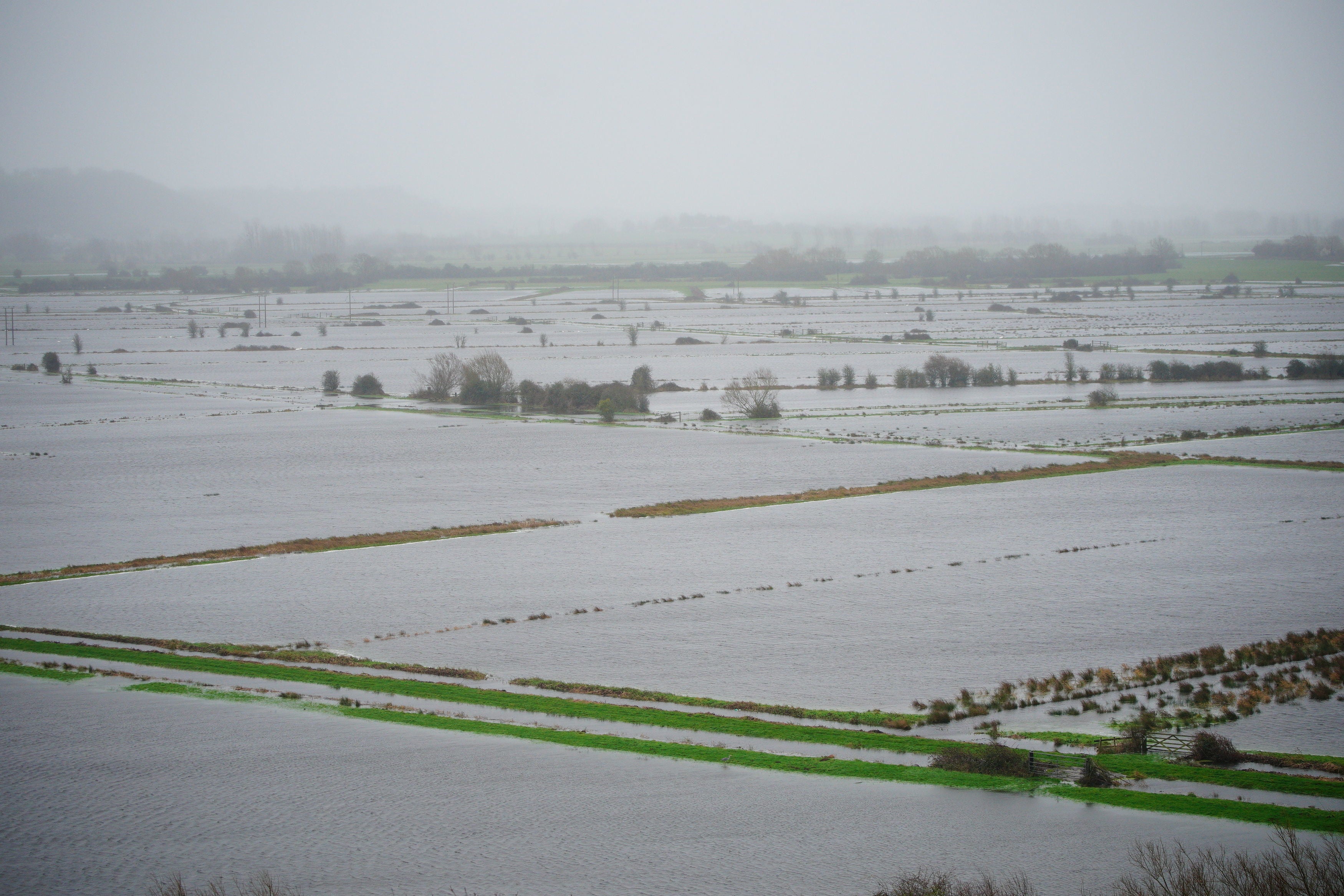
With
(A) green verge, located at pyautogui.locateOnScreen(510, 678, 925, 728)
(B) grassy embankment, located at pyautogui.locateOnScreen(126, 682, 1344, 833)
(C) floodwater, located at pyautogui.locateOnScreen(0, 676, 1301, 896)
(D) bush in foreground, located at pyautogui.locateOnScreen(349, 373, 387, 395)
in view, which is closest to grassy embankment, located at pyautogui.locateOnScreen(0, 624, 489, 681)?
(A) green verge, located at pyautogui.locateOnScreen(510, 678, 925, 728)

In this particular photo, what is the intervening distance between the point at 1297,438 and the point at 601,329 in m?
65.0

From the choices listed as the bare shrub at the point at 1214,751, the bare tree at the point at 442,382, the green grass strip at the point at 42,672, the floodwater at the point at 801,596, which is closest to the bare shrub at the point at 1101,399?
the floodwater at the point at 801,596

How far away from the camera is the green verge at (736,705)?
52.2ft

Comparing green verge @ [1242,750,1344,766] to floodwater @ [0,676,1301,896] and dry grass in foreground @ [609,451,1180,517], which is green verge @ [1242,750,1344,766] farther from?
dry grass in foreground @ [609,451,1180,517]

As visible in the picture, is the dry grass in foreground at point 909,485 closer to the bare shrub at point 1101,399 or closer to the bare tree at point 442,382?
the bare shrub at point 1101,399

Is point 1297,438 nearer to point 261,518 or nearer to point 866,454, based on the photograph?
point 866,454

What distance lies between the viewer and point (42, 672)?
18.3 metres

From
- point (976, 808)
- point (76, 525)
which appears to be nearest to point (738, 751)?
point (976, 808)

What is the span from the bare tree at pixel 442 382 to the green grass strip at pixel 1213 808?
48420mm

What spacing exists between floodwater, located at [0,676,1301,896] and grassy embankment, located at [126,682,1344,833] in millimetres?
171

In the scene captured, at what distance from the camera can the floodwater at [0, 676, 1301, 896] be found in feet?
40.7

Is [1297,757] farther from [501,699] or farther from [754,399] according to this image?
[754,399]

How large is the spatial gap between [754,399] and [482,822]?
126ft

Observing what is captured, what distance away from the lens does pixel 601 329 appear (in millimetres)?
97812
